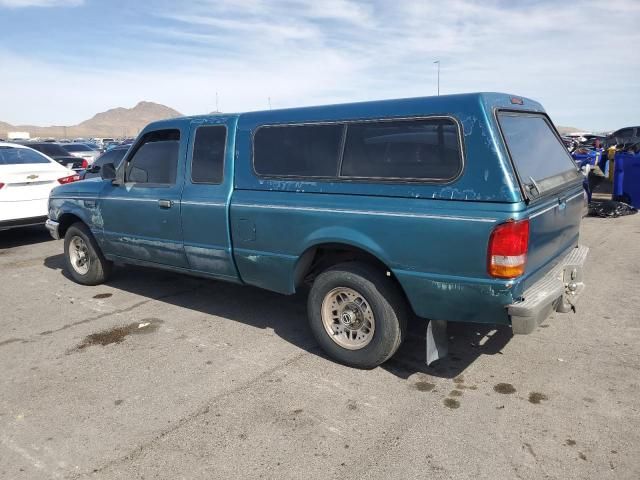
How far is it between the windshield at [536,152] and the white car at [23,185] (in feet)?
24.2

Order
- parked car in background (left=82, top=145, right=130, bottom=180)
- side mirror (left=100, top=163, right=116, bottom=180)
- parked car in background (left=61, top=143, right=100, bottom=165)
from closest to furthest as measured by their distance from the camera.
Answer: side mirror (left=100, top=163, right=116, bottom=180), parked car in background (left=82, top=145, right=130, bottom=180), parked car in background (left=61, top=143, right=100, bottom=165)

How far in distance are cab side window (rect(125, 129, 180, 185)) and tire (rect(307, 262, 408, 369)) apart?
2005mm

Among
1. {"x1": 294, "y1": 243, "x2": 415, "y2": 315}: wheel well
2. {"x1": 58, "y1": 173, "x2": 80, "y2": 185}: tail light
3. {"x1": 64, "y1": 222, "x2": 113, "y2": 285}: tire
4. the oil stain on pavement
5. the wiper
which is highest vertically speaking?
the wiper

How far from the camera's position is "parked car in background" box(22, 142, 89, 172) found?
47.1 feet

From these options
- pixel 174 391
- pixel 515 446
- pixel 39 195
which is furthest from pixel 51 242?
pixel 515 446

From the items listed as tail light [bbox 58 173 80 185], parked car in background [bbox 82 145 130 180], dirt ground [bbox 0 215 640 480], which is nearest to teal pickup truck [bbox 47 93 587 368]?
dirt ground [bbox 0 215 640 480]

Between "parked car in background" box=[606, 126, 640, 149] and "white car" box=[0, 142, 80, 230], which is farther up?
"parked car in background" box=[606, 126, 640, 149]

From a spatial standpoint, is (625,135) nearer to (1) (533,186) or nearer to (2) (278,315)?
(2) (278,315)

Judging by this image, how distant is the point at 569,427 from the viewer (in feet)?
10.2

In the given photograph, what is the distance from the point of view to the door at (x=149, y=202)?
16.2ft

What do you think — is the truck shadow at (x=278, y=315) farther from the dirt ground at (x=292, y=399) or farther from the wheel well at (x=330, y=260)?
the wheel well at (x=330, y=260)

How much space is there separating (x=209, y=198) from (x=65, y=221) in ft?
9.44

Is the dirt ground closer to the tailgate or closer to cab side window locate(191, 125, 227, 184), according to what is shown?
the tailgate

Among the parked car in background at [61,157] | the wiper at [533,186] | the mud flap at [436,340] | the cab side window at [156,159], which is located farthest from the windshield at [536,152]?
the parked car in background at [61,157]
